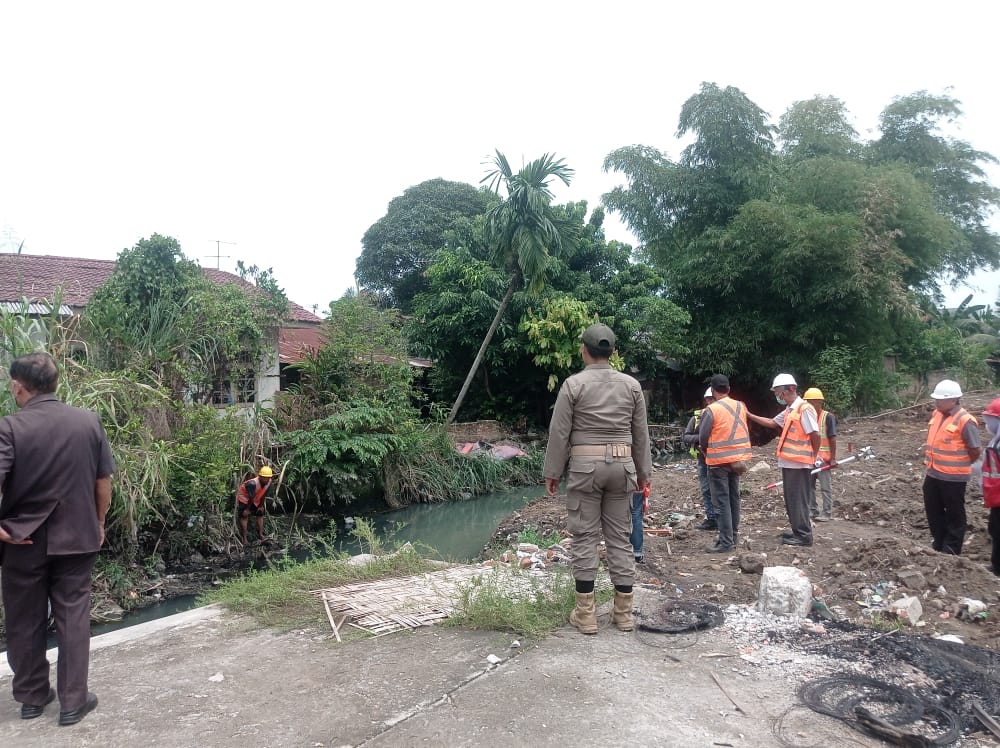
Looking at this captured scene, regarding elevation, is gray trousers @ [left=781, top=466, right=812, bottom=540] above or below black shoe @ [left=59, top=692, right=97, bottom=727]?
above

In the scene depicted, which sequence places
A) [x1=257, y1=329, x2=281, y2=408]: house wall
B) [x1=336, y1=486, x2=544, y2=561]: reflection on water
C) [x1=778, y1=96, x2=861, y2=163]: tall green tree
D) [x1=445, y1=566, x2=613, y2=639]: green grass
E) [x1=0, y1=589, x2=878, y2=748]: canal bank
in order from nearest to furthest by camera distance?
[x1=0, y1=589, x2=878, y2=748]: canal bank → [x1=445, y1=566, x2=613, y2=639]: green grass → [x1=336, y1=486, x2=544, y2=561]: reflection on water → [x1=257, y1=329, x2=281, y2=408]: house wall → [x1=778, y1=96, x2=861, y2=163]: tall green tree

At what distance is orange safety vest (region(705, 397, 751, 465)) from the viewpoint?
6.05m

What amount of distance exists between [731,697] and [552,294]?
16253mm

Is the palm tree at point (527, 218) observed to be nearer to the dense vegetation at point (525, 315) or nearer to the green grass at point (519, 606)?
the dense vegetation at point (525, 315)

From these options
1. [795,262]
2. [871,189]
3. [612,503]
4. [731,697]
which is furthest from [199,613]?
[871,189]

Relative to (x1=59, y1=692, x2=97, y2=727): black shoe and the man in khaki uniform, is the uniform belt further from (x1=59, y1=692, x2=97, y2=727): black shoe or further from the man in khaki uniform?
(x1=59, y1=692, x2=97, y2=727): black shoe

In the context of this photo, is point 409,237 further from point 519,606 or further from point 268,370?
point 519,606

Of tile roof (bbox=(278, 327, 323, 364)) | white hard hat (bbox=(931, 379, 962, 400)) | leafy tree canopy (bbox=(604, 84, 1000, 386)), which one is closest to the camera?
white hard hat (bbox=(931, 379, 962, 400))

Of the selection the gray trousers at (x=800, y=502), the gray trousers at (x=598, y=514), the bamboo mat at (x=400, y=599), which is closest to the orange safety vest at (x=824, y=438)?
the gray trousers at (x=800, y=502)

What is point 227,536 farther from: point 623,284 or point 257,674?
point 623,284

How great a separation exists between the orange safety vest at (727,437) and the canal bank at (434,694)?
223cm

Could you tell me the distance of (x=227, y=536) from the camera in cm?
1067

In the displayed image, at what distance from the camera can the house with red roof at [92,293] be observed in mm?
12727

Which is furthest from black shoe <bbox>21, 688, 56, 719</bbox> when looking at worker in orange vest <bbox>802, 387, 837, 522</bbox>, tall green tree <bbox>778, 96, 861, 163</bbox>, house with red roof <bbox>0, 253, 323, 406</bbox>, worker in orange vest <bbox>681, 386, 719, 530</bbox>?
tall green tree <bbox>778, 96, 861, 163</bbox>
